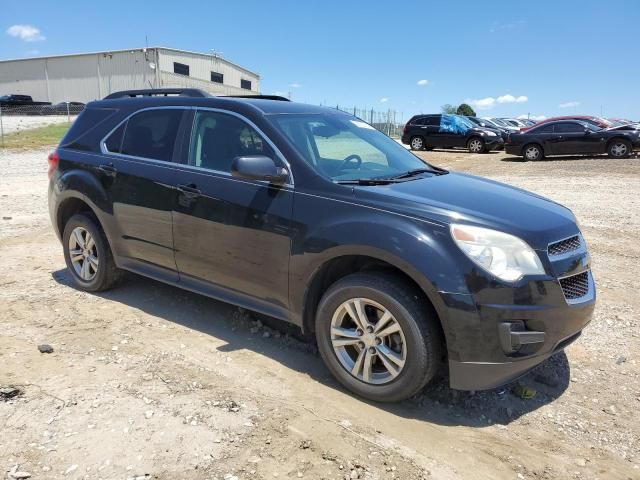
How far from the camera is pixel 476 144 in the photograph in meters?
24.6

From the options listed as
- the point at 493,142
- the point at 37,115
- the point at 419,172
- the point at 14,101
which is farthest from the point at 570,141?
the point at 14,101

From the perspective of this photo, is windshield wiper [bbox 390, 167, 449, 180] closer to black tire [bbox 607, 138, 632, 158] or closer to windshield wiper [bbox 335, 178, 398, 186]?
windshield wiper [bbox 335, 178, 398, 186]

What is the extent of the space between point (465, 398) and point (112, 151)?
11.7 ft

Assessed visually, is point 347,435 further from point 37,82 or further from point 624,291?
point 37,82

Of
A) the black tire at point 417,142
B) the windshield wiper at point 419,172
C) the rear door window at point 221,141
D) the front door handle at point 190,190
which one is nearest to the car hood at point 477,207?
the windshield wiper at point 419,172

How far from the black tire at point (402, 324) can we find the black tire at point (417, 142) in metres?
23.1

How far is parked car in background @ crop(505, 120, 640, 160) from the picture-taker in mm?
19016

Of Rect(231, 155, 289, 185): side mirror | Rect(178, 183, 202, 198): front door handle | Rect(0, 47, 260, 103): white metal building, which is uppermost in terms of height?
Rect(0, 47, 260, 103): white metal building

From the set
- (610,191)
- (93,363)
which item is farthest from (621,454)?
(610,191)

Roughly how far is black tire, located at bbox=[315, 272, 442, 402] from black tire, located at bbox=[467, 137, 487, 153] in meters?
22.8

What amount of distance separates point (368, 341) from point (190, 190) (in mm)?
1796

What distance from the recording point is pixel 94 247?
16.5 feet

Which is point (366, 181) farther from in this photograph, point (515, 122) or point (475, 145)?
point (515, 122)

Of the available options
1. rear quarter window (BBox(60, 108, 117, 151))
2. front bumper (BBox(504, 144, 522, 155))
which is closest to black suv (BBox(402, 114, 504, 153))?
front bumper (BBox(504, 144, 522, 155))
